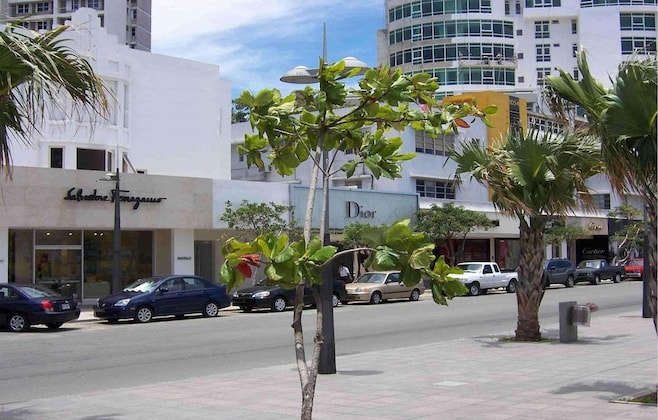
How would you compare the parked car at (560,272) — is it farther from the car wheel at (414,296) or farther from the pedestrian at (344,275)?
the pedestrian at (344,275)

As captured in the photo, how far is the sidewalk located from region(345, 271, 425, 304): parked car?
55.9ft

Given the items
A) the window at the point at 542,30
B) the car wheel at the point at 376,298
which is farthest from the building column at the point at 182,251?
the window at the point at 542,30

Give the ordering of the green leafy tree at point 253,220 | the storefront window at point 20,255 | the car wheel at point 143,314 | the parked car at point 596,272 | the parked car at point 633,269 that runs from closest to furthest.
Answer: the car wheel at point 143,314, the storefront window at point 20,255, the green leafy tree at point 253,220, the parked car at point 596,272, the parked car at point 633,269

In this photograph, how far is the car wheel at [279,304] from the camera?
92.8 feet

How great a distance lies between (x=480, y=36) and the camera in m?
85.7

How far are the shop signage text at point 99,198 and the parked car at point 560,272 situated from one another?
2274 centimetres

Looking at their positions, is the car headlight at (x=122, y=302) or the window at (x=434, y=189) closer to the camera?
the car headlight at (x=122, y=302)

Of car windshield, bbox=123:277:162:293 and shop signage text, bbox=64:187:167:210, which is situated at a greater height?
shop signage text, bbox=64:187:167:210

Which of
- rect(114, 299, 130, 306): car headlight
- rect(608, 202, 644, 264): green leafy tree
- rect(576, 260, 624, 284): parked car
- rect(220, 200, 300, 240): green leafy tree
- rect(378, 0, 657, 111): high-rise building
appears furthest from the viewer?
rect(378, 0, 657, 111): high-rise building

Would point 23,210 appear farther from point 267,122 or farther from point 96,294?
point 267,122

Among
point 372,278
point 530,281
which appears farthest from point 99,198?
point 530,281

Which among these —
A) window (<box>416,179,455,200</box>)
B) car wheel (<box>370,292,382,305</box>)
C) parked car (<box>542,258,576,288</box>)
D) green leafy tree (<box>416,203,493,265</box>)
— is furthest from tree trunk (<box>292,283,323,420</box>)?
window (<box>416,179,455,200</box>)

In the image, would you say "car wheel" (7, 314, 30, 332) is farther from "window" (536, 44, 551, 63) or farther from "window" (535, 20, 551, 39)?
"window" (535, 20, 551, 39)

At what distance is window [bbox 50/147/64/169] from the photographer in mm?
33312
